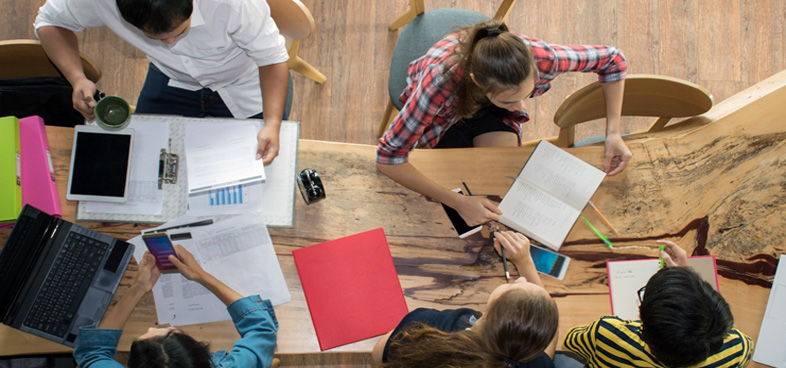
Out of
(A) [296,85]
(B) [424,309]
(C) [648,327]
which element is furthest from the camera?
(A) [296,85]

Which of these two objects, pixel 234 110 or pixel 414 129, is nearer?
pixel 414 129

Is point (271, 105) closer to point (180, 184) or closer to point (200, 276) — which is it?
point (180, 184)

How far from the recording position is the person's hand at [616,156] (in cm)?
148

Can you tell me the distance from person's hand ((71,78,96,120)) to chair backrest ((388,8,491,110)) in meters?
0.93

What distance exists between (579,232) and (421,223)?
1.49 ft

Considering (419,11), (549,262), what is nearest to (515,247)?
(549,262)

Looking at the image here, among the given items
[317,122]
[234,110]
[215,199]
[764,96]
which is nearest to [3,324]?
[215,199]

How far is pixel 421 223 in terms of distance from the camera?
144 cm

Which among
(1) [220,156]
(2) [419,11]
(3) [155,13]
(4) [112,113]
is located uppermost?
(2) [419,11]

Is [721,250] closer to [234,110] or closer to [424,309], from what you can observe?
[424,309]

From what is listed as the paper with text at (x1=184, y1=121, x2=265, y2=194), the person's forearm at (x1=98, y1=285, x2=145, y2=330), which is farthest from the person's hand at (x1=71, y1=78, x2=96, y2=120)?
the person's forearm at (x1=98, y1=285, x2=145, y2=330)

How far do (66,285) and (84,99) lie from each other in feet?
1.70

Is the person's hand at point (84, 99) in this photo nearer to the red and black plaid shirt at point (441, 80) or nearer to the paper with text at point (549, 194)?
the red and black plaid shirt at point (441, 80)

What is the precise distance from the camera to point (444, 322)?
1.29m
